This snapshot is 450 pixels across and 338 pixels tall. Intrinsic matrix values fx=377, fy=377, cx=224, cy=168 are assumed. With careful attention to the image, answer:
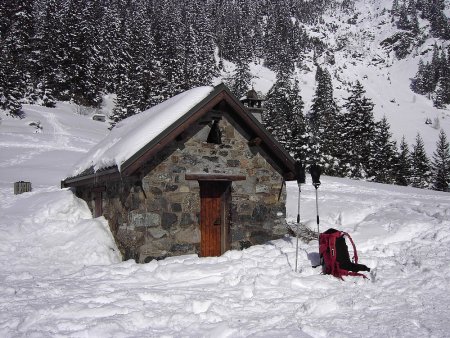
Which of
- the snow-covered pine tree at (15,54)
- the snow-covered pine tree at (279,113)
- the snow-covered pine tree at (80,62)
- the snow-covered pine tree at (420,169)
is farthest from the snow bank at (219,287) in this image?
the snow-covered pine tree at (80,62)

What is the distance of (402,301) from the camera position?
5.54 meters

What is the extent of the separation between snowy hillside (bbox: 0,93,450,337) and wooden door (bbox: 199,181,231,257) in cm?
115

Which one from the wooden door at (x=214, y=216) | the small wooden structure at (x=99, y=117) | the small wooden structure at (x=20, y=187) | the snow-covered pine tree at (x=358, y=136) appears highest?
the small wooden structure at (x=99, y=117)

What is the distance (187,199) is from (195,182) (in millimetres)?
462

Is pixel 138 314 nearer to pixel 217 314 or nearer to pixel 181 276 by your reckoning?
pixel 217 314

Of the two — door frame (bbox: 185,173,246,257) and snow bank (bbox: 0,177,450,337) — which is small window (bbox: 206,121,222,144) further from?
snow bank (bbox: 0,177,450,337)

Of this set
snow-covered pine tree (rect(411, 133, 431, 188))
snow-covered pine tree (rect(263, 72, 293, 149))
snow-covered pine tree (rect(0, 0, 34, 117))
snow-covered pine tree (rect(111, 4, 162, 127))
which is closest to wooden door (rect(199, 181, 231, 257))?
snow-covered pine tree (rect(263, 72, 293, 149))

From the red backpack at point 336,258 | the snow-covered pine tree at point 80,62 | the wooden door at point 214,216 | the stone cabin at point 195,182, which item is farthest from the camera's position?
the snow-covered pine tree at point 80,62

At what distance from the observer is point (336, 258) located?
22.9 feet

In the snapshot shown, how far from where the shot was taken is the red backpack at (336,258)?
22.7 ft

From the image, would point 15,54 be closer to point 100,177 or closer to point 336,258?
point 100,177

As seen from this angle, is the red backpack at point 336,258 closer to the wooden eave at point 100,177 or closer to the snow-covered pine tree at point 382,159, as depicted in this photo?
the wooden eave at point 100,177

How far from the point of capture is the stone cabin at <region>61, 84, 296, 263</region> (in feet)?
27.2

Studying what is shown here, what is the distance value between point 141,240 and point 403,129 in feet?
255
